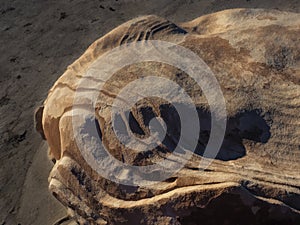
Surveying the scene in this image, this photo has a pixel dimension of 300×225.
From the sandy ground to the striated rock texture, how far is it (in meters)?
0.72

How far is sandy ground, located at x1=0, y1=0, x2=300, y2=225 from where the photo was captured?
13.8 ft

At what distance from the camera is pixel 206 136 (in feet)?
10.3

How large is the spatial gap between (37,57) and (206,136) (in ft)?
10.9

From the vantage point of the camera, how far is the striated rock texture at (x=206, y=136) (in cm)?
278

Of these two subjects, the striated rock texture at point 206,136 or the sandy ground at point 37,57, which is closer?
the striated rock texture at point 206,136

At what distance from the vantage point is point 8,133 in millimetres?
4824

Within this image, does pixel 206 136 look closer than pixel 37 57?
Yes

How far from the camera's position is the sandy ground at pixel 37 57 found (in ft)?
13.8

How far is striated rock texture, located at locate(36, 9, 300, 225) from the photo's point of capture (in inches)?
109

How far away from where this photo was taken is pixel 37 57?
19.1ft

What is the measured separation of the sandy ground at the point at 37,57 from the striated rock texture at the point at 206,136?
0.72m

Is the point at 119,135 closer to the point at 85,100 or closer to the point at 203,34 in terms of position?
the point at 85,100

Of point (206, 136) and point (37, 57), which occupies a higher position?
point (206, 136)

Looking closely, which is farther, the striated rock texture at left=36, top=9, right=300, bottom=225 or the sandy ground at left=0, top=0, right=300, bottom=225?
the sandy ground at left=0, top=0, right=300, bottom=225
